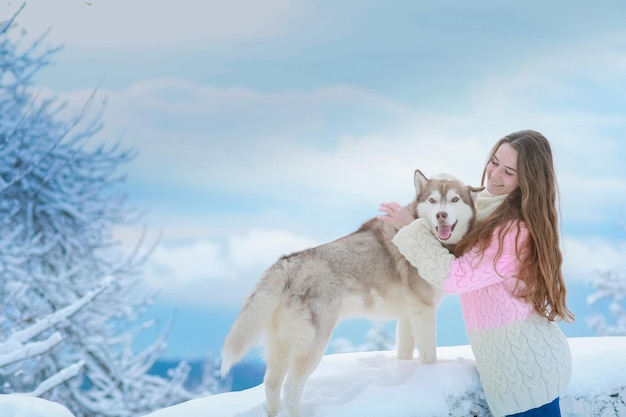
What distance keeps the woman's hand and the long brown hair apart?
1.57 ft

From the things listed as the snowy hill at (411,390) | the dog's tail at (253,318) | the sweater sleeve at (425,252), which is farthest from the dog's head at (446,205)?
the dog's tail at (253,318)

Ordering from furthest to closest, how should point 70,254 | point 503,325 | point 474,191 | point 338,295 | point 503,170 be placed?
1. point 70,254
2. point 474,191
3. point 338,295
4. point 503,170
5. point 503,325

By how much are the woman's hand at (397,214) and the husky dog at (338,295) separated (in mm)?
62

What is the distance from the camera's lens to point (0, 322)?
7836 millimetres

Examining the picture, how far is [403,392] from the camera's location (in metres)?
3.76

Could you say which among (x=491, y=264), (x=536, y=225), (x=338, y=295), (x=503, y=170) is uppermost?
(x=503, y=170)

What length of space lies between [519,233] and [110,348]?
7.80m

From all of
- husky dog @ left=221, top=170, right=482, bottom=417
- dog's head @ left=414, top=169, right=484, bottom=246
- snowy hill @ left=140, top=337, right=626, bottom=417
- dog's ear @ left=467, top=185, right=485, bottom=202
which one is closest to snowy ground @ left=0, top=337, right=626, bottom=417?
snowy hill @ left=140, top=337, right=626, bottom=417

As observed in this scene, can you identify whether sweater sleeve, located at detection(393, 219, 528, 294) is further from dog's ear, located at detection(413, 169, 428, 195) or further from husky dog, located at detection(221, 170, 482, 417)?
dog's ear, located at detection(413, 169, 428, 195)

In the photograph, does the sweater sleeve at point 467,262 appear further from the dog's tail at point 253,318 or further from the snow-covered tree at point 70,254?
the snow-covered tree at point 70,254

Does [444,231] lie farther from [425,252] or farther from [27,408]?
[27,408]

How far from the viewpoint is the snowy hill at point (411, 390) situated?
146 inches

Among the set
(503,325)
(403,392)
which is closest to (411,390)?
(403,392)

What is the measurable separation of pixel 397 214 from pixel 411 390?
107 cm
